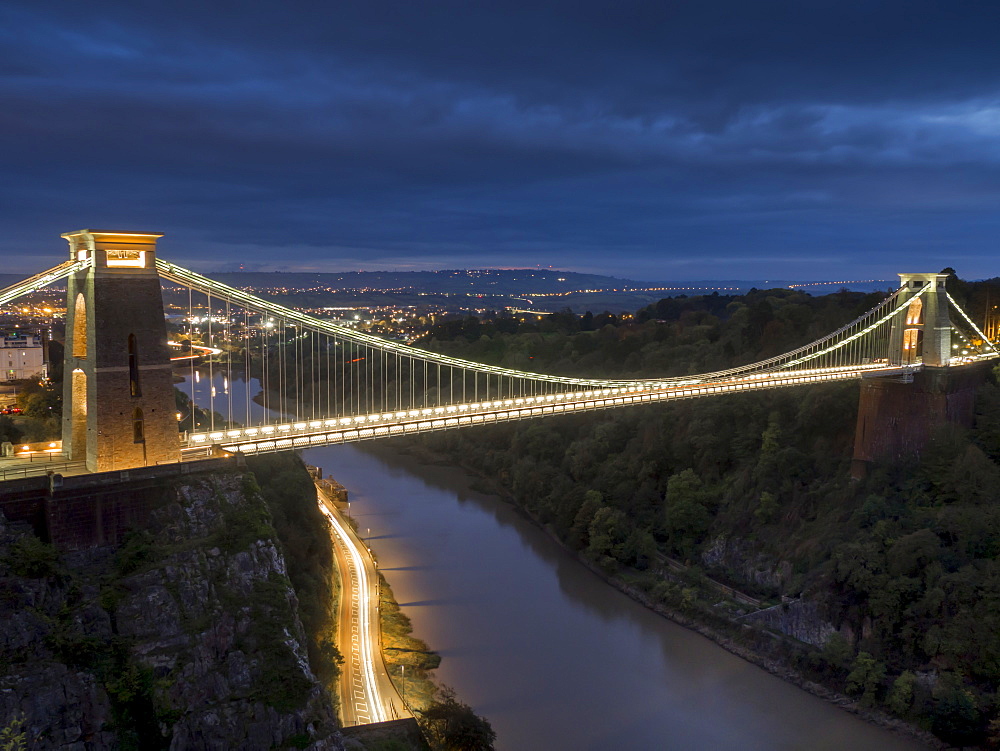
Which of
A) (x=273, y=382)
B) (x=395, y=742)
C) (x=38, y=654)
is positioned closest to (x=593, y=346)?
(x=273, y=382)

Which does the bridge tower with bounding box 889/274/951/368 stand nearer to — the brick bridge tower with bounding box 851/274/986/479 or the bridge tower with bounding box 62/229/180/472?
the brick bridge tower with bounding box 851/274/986/479

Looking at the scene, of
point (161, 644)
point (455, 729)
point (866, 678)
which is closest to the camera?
point (161, 644)

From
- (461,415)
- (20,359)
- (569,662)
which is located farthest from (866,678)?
(20,359)

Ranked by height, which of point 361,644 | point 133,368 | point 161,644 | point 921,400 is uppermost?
point 133,368

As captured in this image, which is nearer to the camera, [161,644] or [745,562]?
[161,644]

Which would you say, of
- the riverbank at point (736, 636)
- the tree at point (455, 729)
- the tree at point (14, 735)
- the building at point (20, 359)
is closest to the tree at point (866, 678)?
the riverbank at point (736, 636)

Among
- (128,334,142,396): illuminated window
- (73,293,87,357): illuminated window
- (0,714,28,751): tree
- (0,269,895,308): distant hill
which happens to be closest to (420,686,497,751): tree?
(0,714,28,751): tree

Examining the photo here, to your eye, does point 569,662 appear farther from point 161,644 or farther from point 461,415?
point 161,644

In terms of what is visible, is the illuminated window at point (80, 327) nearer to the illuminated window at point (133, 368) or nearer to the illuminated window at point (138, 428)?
the illuminated window at point (133, 368)
